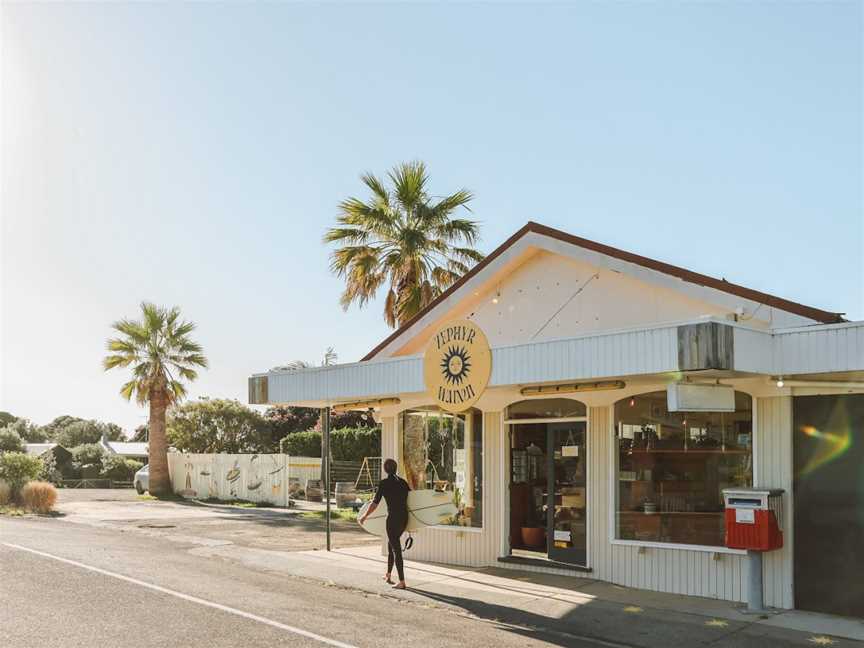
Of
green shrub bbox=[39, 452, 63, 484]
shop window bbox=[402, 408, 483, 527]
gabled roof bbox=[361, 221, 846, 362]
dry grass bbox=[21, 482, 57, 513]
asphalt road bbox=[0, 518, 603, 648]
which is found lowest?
green shrub bbox=[39, 452, 63, 484]

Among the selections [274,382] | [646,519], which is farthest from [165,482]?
[646,519]

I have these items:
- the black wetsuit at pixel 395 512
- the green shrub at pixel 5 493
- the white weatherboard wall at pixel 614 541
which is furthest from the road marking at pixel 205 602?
the green shrub at pixel 5 493

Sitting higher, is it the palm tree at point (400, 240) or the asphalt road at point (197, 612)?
the palm tree at point (400, 240)

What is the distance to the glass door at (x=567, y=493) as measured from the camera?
13195 millimetres

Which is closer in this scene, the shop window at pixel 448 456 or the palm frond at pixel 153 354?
the shop window at pixel 448 456

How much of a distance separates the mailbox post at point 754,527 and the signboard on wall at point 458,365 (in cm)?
361

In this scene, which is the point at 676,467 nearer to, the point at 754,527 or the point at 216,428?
the point at 754,527

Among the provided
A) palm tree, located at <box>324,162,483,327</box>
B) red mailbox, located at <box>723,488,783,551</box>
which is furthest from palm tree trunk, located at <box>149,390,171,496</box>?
red mailbox, located at <box>723,488,783,551</box>

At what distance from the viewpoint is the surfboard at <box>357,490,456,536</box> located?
1284cm

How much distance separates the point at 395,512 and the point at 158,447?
25203 mm

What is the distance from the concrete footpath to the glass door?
0.49 metres

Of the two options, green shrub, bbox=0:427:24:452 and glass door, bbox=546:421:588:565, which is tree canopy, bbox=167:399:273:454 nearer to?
green shrub, bbox=0:427:24:452

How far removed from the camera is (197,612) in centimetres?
984

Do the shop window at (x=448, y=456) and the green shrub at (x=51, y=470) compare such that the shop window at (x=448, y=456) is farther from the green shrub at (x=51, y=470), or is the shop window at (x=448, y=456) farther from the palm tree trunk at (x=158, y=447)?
the green shrub at (x=51, y=470)
